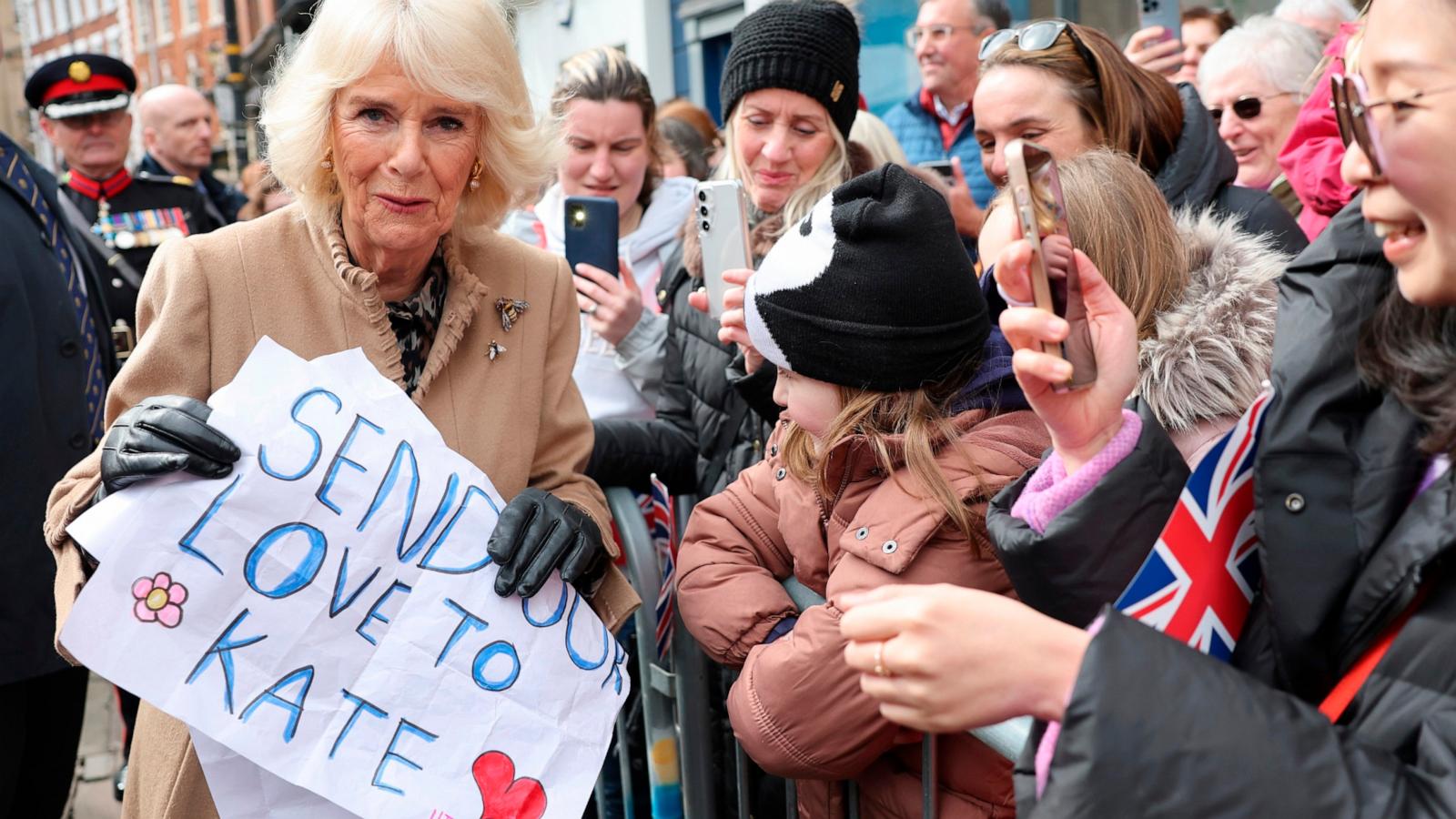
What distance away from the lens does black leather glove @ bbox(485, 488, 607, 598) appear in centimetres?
211

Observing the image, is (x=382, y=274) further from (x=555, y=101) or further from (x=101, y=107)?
(x=101, y=107)

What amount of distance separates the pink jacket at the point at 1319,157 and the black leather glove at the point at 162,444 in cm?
249

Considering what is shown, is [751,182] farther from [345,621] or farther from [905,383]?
[345,621]

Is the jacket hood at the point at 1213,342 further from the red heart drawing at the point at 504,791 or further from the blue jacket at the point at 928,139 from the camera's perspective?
the blue jacket at the point at 928,139

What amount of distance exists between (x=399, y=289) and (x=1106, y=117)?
5.30ft

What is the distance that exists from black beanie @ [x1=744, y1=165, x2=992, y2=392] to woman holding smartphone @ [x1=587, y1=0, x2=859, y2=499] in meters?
1.04

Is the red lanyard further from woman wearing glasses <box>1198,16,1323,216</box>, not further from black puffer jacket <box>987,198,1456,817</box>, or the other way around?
woman wearing glasses <box>1198,16,1323,216</box>

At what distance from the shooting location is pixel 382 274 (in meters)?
2.34

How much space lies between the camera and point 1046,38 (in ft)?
9.77

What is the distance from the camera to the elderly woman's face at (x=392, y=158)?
222 centimetres

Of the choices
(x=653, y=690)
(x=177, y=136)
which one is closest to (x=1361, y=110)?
(x=653, y=690)

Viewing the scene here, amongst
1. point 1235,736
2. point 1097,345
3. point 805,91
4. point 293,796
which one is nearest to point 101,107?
point 805,91

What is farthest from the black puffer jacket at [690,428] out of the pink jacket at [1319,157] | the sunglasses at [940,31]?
the sunglasses at [940,31]

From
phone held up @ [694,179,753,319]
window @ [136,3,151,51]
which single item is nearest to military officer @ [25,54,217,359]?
phone held up @ [694,179,753,319]
